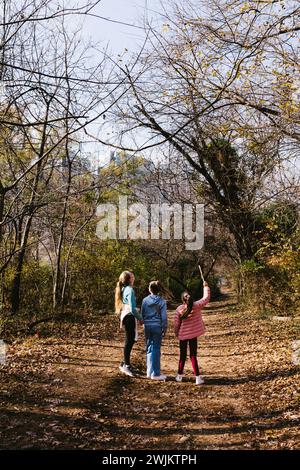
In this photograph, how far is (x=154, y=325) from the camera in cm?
719

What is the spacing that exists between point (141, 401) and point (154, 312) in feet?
5.36

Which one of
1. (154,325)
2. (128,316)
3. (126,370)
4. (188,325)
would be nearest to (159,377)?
(126,370)

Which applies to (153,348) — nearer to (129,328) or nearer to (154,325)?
(154,325)

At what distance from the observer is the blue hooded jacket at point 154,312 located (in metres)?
7.21

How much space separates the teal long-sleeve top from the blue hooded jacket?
0.14 meters

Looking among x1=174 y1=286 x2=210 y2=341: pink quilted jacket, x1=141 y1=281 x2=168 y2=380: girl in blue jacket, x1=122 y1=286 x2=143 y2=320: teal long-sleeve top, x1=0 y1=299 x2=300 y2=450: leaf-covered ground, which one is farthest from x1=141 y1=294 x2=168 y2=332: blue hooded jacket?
x1=0 y1=299 x2=300 y2=450: leaf-covered ground

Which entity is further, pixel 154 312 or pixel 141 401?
pixel 154 312

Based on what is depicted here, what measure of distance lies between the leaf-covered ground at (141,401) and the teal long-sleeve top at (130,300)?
1.05m

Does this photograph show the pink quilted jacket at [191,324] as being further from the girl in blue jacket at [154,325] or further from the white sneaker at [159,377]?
the white sneaker at [159,377]

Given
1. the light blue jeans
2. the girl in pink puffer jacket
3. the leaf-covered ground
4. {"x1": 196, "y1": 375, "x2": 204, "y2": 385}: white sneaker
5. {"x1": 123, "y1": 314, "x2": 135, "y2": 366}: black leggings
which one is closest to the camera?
the leaf-covered ground

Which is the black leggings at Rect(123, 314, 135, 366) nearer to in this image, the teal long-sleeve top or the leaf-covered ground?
the teal long-sleeve top

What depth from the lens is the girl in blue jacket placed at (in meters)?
7.17
